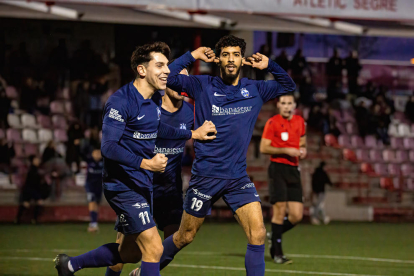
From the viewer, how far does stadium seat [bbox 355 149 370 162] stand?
21936 millimetres

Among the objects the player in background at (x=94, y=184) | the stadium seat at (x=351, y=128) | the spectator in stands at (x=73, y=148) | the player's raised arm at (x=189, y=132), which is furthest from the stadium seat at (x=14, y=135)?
the player's raised arm at (x=189, y=132)

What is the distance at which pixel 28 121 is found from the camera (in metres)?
19.3

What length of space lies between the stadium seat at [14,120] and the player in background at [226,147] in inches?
530

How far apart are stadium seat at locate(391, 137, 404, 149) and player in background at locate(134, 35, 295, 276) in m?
16.7

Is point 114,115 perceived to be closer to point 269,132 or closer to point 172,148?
point 172,148

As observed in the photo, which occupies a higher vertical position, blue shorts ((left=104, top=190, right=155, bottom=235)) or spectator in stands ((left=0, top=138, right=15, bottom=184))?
blue shorts ((left=104, top=190, right=155, bottom=235))

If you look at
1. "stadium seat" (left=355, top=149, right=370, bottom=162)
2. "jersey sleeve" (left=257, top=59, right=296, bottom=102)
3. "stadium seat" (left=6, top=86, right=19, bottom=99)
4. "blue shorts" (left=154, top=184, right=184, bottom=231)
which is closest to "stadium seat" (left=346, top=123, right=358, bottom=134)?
"stadium seat" (left=355, top=149, right=370, bottom=162)

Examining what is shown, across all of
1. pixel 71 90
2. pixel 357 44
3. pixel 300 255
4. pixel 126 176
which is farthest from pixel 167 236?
pixel 357 44

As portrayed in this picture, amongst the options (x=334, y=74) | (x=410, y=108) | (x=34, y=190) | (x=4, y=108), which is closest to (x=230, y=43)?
(x=34, y=190)

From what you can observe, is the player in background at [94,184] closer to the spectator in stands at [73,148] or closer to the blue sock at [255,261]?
the spectator in stands at [73,148]

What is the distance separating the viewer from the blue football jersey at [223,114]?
6.34 metres

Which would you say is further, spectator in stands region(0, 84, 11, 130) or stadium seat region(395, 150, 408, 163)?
stadium seat region(395, 150, 408, 163)

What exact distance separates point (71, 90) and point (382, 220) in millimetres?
9628

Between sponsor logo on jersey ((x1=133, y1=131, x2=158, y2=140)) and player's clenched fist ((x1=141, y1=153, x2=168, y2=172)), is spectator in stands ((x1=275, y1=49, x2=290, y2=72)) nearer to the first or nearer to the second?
sponsor logo on jersey ((x1=133, y1=131, x2=158, y2=140))
